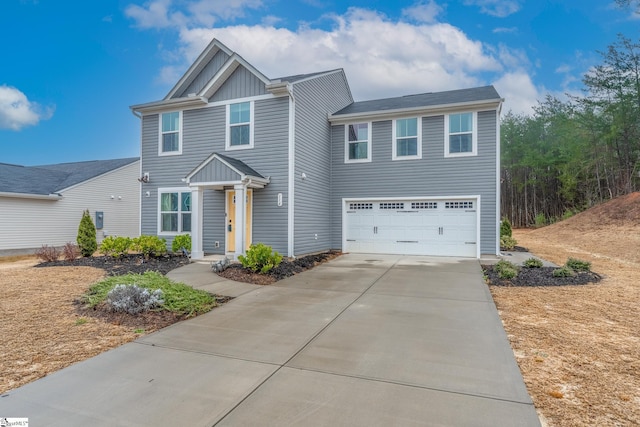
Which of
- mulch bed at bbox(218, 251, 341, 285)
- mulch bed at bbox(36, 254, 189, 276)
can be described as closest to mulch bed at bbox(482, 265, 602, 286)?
mulch bed at bbox(218, 251, 341, 285)

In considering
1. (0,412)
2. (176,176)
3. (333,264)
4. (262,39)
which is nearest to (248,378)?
(0,412)

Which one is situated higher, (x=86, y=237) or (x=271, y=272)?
(x=86, y=237)

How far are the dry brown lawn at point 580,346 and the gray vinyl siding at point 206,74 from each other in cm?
1091

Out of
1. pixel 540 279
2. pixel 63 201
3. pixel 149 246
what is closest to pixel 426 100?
pixel 540 279

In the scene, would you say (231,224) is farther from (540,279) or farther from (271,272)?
(540,279)

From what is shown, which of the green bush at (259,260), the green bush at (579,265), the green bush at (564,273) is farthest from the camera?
the green bush at (579,265)

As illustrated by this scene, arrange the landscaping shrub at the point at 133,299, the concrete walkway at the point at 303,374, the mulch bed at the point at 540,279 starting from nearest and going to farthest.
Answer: the concrete walkway at the point at 303,374, the landscaping shrub at the point at 133,299, the mulch bed at the point at 540,279

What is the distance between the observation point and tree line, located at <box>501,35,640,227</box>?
1911 centimetres

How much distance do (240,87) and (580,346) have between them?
34.2ft

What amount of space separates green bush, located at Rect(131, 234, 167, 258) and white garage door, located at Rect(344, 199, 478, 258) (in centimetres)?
632

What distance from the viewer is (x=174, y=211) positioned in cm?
1148

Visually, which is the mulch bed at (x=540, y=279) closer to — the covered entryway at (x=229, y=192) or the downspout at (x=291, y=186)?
the downspout at (x=291, y=186)

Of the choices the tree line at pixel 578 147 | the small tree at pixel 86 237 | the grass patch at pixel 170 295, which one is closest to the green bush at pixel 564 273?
the grass patch at pixel 170 295

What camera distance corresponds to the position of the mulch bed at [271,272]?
7309mm
